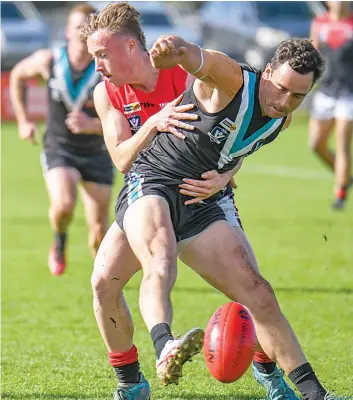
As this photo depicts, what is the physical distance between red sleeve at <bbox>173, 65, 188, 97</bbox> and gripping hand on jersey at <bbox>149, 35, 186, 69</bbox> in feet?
2.97

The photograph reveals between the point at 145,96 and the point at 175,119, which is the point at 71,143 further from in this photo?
the point at 175,119

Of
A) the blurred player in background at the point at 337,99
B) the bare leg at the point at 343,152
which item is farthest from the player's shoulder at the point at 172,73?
the bare leg at the point at 343,152

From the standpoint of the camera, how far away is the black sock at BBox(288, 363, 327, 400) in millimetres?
5121

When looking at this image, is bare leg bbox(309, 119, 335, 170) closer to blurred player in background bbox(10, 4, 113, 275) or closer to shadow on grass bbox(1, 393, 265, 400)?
blurred player in background bbox(10, 4, 113, 275)

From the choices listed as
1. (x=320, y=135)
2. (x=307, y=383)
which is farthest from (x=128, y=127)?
(x=320, y=135)

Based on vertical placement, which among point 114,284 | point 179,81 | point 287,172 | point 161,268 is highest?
point 179,81

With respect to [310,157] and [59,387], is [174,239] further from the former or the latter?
[310,157]

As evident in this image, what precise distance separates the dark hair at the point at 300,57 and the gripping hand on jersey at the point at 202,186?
2.18 ft

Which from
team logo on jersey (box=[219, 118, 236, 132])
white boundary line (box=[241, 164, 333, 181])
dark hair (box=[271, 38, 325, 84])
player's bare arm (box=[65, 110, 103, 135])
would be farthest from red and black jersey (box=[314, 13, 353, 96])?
team logo on jersey (box=[219, 118, 236, 132])

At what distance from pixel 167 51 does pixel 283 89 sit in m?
0.70

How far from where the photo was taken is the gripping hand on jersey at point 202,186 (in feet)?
17.0

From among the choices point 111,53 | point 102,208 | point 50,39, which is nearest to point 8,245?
point 102,208

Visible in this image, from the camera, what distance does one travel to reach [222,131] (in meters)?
5.10

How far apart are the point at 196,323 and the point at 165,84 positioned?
8.43 feet
